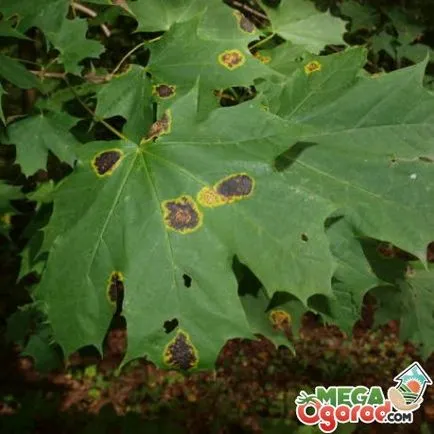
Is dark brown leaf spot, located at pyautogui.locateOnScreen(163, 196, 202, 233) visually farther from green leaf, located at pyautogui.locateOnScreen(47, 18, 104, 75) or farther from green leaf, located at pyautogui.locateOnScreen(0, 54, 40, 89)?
green leaf, located at pyautogui.locateOnScreen(47, 18, 104, 75)

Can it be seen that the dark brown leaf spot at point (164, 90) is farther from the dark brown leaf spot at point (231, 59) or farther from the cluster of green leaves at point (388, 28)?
the cluster of green leaves at point (388, 28)

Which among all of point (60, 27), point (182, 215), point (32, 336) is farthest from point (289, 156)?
point (32, 336)

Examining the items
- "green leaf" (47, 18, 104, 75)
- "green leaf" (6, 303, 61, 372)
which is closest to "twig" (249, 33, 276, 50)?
"green leaf" (47, 18, 104, 75)

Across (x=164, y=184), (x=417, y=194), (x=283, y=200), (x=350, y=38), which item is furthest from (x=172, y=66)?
(x=350, y=38)

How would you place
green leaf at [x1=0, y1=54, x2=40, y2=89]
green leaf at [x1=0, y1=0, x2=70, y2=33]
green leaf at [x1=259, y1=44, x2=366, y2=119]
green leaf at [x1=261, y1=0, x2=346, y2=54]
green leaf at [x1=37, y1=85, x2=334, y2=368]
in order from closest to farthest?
green leaf at [x1=37, y1=85, x2=334, y2=368] → green leaf at [x1=259, y1=44, x2=366, y2=119] → green leaf at [x1=0, y1=54, x2=40, y2=89] → green leaf at [x1=0, y1=0, x2=70, y2=33] → green leaf at [x1=261, y1=0, x2=346, y2=54]

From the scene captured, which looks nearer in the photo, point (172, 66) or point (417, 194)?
point (417, 194)

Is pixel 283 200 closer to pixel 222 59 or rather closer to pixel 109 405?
pixel 222 59
